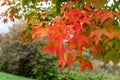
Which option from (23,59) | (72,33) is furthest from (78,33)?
(23,59)

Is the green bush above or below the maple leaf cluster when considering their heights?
below

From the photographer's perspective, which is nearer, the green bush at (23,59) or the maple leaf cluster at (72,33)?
the maple leaf cluster at (72,33)

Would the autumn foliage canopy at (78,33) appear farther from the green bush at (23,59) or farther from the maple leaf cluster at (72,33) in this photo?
the green bush at (23,59)

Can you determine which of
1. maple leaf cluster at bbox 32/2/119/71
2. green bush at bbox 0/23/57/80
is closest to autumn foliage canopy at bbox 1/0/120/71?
maple leaf cluster at bbox 32/2/119/71

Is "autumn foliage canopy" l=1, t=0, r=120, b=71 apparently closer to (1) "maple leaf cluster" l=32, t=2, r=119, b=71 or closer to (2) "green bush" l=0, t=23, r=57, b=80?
(1) "maple leaf cluster" l=32, t=2, r=119, b=71

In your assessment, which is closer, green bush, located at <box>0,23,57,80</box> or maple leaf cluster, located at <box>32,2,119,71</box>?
maple leaf cluster, located at <box>32,2,119,71</box>

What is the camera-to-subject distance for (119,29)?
73.4 inches

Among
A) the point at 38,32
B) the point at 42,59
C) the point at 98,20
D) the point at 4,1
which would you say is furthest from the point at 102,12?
the point at 42,59

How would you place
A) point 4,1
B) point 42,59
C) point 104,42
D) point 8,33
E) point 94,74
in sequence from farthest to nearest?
point 8,33, point 42,59, point 94,74, point 4,1, point 104,42

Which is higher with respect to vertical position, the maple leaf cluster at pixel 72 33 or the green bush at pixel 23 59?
the maple leaf cluster at pixel 72 33

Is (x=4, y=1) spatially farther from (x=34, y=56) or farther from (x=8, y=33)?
(x=8, y=33)

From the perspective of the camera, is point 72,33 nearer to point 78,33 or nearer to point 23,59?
point 78,33

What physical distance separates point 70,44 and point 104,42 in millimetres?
434

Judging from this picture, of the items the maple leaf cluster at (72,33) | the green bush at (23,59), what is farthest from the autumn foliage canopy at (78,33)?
the green bush at (23,59)
